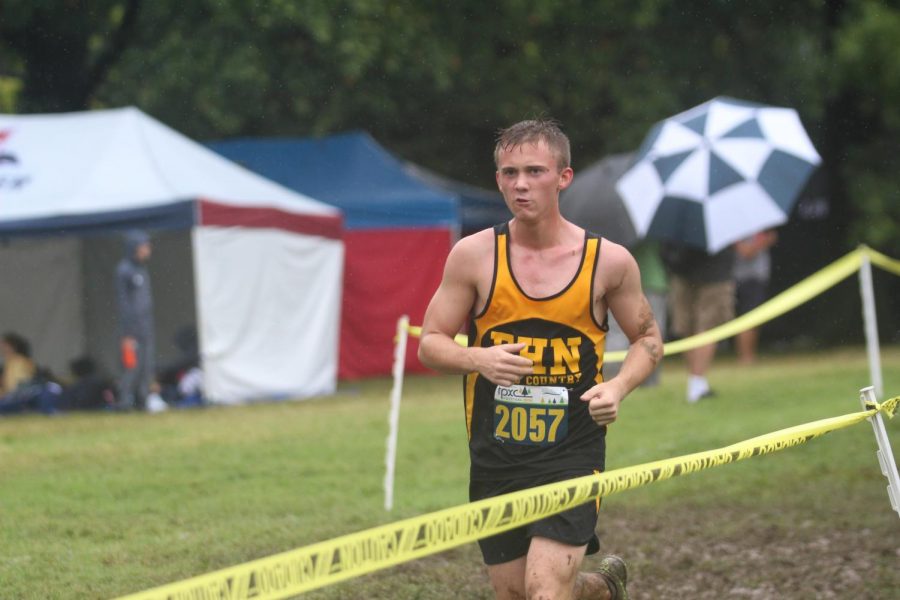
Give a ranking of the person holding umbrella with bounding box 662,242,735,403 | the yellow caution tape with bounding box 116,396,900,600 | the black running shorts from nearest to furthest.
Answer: the yellow caution tape with bounding box 116,396,900,600
the black running shorts
the person holding umbrella with bounding box 662,242,735,403

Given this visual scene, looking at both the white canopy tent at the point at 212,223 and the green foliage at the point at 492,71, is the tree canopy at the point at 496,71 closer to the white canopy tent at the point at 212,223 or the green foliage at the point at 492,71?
the green foliage at the point at 492,71

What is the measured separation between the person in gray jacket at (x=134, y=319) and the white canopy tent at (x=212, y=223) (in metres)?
0.40

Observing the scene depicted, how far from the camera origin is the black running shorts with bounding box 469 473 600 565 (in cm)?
464

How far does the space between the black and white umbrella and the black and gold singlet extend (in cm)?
831

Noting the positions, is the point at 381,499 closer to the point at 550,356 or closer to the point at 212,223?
the point at 550,356

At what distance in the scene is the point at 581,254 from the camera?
4.78 m

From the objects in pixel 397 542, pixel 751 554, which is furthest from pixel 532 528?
pixel 751 554

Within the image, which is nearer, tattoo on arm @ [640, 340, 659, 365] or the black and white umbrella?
tattoo on arm @ [640, 340, 659, 365]

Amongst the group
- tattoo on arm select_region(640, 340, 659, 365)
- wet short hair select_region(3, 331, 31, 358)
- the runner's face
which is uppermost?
the runner's face

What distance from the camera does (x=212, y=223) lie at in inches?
648

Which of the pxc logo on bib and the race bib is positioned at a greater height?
the pxc logo on bib

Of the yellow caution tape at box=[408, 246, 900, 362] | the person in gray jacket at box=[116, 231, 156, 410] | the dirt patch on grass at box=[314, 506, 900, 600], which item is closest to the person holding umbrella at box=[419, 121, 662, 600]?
the dirt patch on grass at box=[314, 506, 900, 600]

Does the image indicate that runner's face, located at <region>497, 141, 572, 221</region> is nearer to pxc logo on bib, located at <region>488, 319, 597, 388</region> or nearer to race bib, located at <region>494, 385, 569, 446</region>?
pxc logo on bib, located at <region>488, 319, 597, 388</region>

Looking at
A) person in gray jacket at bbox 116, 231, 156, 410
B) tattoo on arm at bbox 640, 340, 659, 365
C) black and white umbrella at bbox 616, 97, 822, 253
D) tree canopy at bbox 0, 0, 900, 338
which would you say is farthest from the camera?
tree canopy at bbox 0, 0, 900, 338
